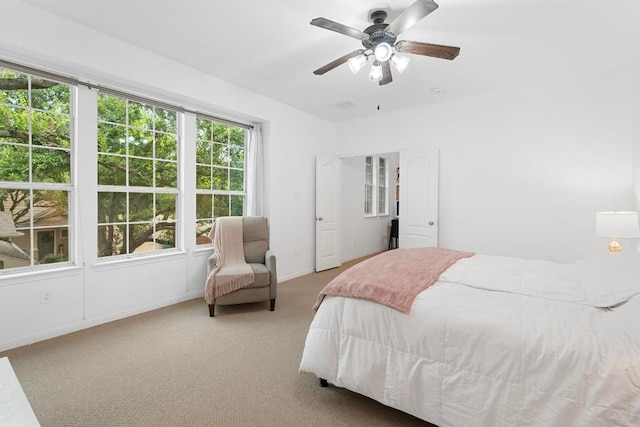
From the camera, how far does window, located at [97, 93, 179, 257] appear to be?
3178mm

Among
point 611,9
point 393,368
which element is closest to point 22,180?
point 393,368

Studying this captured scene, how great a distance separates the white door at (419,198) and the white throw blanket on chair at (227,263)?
2.59 metres

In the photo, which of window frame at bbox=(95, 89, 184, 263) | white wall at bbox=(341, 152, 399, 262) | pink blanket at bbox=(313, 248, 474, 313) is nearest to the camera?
pink blanket at bbox=(313, 248, 474, 313)

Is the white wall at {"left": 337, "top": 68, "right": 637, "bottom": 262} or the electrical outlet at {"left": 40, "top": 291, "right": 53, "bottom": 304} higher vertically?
the white wall at {"left": 337, "top": 68, "right": 637, "bottom": 262}

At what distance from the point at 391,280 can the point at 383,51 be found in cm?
175

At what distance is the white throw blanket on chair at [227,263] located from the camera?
320 cm

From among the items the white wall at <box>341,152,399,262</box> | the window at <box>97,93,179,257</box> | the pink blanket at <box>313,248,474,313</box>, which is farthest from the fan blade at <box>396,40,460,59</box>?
the white wall at <box>341,152,399,262</box>

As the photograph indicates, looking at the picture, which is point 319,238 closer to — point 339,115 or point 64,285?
point 339,115

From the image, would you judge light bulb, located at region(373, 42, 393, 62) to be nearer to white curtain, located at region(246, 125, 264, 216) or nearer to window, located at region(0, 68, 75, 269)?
white curtain, located at region(246, 125, 264, 216)

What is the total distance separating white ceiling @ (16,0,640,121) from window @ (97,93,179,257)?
0.73 metres

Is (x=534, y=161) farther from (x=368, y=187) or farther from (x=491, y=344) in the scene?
(x=368, y=187)

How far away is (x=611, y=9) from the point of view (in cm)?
239

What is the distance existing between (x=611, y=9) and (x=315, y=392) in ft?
11.9

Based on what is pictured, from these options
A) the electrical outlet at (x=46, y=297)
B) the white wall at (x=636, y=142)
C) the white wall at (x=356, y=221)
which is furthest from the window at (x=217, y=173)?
the white wall at (x=636, y=142)
